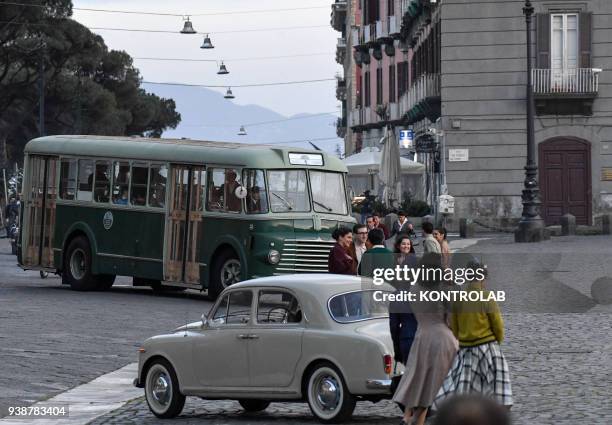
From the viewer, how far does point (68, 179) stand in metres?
28.8

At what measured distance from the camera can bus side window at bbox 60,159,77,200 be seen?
28.7 metres

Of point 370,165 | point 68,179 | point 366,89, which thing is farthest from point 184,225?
point 366,89

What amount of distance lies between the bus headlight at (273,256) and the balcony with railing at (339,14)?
89160mm

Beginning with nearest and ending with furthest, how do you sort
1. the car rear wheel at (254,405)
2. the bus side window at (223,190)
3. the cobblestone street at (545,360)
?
1. the cobblestone street at (545,360)
2. the car rear wheel at (254,405)
3. the bus side window at (223,190)

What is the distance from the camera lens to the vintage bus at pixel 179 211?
83.5ft

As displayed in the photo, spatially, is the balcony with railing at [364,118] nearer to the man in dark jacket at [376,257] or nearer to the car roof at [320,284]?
the man in dark jacket at [376,257]

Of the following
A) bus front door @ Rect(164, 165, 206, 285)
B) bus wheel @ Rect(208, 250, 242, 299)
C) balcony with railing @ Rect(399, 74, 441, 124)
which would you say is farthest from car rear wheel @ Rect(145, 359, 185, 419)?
balcony with railing @ Rect(399, 74, 441, 124)

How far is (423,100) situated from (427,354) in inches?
1569

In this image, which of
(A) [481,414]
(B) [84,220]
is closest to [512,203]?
(B) [84,220]

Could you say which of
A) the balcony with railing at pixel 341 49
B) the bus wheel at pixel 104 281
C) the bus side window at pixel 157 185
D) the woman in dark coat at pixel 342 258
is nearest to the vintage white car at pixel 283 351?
the woman in dark coat at pixel 342 258

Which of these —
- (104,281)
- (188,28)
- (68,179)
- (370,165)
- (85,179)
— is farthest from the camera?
(188,28)

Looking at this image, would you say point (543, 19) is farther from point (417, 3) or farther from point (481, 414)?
point (481, 414)

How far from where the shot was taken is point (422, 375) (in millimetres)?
10531

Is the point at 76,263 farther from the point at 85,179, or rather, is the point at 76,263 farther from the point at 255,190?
the point at 255,190
